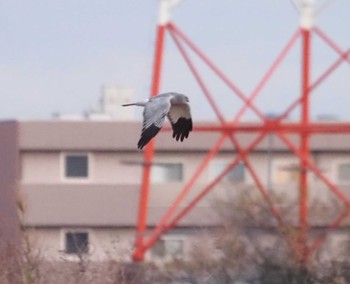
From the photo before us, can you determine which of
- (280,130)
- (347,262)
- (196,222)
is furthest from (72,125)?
(347,262)

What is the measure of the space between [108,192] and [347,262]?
2681 cm

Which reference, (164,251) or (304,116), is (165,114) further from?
(304,116)

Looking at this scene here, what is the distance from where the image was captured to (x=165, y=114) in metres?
15.1

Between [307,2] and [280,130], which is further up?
[307,2]

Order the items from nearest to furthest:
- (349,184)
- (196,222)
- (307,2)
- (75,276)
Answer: (75,276), (307,2), (196,222), (349,184)

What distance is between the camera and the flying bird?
14.8m

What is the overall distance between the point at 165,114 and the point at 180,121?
1.15 metres

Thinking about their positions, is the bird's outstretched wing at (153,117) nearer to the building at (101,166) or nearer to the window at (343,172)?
the building at (101,166)

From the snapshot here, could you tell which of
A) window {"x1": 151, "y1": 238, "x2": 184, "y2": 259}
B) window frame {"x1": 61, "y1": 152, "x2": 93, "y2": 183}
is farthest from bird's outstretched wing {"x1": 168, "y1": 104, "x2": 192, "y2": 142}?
window frame {"x1": 61, "y1": 152, "x2": 93, "y2": 183}

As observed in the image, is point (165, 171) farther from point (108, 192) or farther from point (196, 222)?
point (196, 222)

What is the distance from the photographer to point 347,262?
2477 centimetres

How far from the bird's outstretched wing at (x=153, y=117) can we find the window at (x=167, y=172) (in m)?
35.5

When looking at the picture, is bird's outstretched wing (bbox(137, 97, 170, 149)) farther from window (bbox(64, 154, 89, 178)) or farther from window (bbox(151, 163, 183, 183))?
window (bbox(64, 154, 89, 178))

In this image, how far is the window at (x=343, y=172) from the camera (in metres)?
50.9
